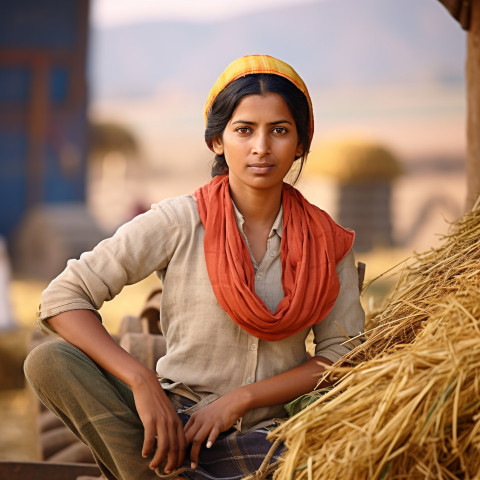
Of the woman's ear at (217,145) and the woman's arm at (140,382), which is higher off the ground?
the woman's ear at (217,145)

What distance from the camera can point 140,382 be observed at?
2045 mm

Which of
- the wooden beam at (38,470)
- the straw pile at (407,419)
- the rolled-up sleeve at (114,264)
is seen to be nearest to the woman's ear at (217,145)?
the rolled-up sleeve at (114,264)

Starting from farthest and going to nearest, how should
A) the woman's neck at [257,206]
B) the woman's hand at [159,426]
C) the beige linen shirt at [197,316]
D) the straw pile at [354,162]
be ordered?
the straw pile at [354,162], the woman's neck at [257,206], the beige linen shirt at [197,316], the woman's hand at [159,426]

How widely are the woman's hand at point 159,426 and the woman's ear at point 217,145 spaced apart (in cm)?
80

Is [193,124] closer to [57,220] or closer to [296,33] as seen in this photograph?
[296,33]

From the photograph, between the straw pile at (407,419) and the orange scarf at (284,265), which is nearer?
the straw pile at (407,419)

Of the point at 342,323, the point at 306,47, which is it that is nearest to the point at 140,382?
the point at 342,323

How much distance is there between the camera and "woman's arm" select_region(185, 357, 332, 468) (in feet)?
6.86

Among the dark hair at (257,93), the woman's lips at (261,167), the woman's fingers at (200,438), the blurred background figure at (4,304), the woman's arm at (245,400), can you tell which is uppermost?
the dark hair at (257,93)

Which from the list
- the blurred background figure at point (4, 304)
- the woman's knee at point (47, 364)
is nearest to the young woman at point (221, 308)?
the woman's knee at point (47, 364)

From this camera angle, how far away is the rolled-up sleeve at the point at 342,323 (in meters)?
2.32

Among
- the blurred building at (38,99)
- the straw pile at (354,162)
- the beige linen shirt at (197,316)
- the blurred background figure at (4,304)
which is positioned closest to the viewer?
the beige linen shirt at (197,316)

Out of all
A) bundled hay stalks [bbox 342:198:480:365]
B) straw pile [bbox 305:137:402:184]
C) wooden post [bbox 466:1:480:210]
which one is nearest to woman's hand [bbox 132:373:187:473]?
bundled hay stalks [bbox 342:198:480:365]

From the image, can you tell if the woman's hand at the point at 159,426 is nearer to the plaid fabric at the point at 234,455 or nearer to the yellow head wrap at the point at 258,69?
the plaid fabric at the point at 234,455
